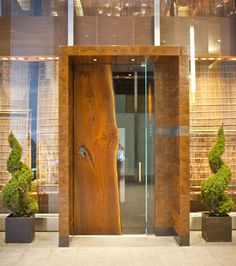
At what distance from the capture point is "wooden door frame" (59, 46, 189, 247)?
4.59 m

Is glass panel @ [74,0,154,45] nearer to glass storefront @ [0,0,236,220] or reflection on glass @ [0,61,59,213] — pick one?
glass storefront @ [0,0,236,220]

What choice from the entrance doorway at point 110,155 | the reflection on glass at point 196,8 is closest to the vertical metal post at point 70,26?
the entrance doorway at point 110,155

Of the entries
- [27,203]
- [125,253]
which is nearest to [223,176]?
[125,253]

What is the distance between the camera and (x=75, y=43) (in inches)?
223

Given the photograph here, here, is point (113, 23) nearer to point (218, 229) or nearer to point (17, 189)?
point (17, 189)

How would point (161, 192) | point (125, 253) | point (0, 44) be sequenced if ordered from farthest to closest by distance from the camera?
point (0, 44)
point (161, 192)
point (125, 253)

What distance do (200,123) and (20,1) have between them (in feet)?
11.4

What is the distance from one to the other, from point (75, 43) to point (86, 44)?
18 centimetres

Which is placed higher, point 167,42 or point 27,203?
point 167,42

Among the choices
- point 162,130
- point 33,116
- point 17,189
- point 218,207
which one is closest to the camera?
point 17,189

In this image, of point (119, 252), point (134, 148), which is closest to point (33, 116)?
point (134, 148)

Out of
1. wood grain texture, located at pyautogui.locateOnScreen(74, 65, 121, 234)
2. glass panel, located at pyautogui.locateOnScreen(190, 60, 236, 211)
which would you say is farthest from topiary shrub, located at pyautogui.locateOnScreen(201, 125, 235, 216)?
wood grain texture, located at pyautogui.locateOnScreen(74, 65, 121, 234)

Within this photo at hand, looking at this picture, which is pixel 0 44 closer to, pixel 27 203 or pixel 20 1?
pixel 20 1

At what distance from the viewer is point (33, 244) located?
4.81 meters
